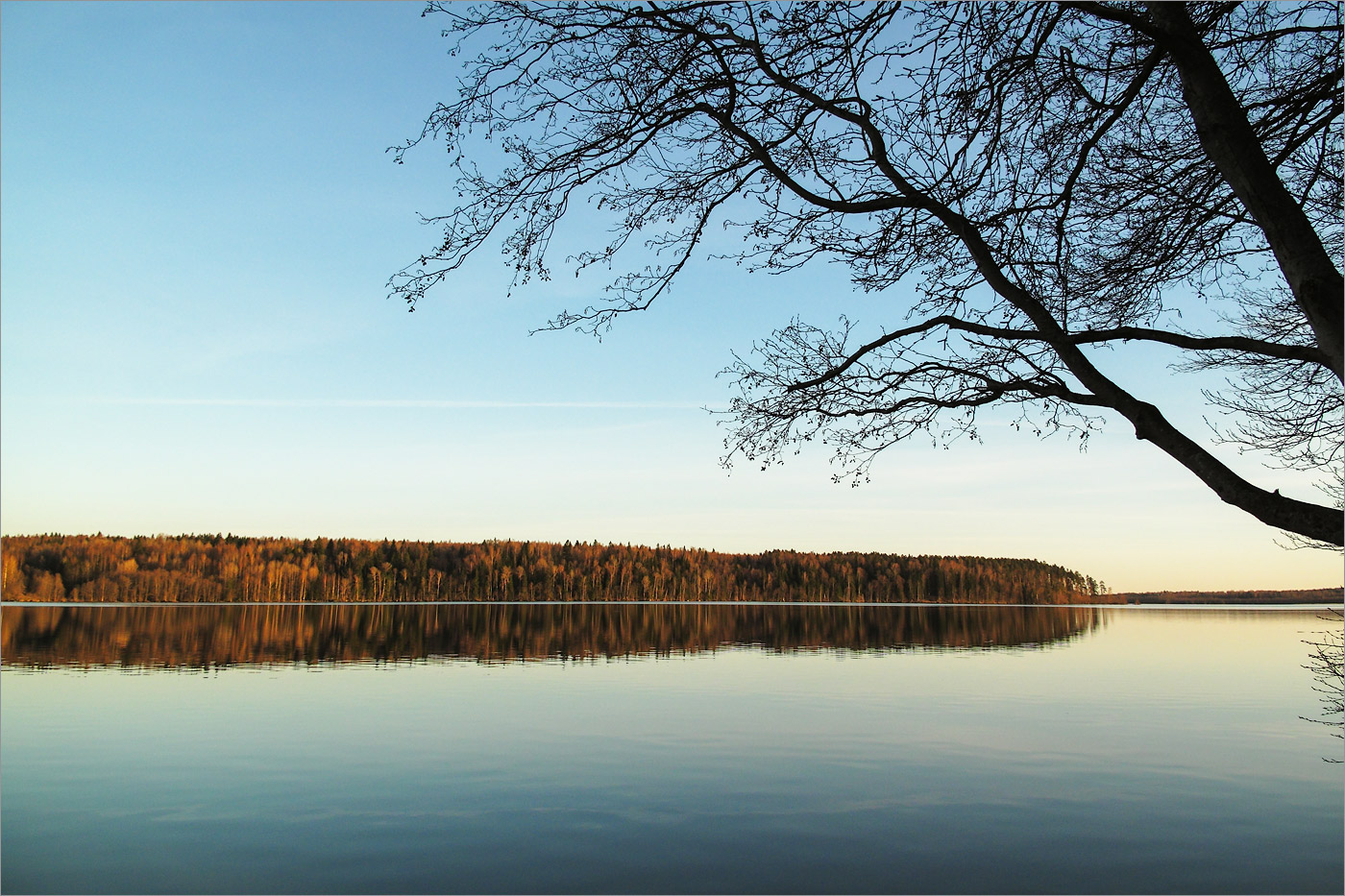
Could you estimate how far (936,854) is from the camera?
31.3 feet

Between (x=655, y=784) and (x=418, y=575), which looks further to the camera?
(x=418, y=575)

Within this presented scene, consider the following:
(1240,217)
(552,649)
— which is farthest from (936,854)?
(552,649)

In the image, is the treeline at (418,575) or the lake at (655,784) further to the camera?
the treeline at (418,575)

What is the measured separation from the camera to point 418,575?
177 meters

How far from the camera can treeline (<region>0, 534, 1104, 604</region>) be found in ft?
515

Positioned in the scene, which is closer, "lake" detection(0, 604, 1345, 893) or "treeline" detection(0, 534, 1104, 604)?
"lake" detection(0, 604, 1345, 893)

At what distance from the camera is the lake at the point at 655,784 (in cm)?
903

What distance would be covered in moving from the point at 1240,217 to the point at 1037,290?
98.2 inches

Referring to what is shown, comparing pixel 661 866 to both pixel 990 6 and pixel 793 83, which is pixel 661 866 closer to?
pixel 793 83

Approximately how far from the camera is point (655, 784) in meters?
12.7

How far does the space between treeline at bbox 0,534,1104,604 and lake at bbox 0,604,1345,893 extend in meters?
143

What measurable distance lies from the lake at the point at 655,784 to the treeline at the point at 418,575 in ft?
470

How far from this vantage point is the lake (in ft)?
29.6

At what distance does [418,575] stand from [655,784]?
171182 millimetres
